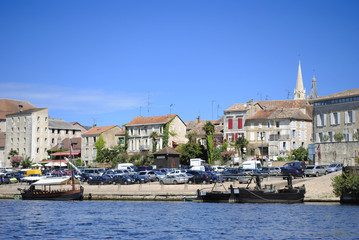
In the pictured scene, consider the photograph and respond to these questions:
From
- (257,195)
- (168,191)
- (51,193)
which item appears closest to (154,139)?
(51,193)

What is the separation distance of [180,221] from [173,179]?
21.7 m

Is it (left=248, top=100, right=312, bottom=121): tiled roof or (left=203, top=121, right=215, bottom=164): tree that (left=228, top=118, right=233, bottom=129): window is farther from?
(left=203, top=121, right=215, bottom=164): tree

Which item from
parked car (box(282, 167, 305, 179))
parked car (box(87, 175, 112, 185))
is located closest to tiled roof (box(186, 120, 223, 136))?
parked car (box(282, 167, 305, 179))

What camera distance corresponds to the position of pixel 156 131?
101 m

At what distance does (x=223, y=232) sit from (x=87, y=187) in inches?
1276

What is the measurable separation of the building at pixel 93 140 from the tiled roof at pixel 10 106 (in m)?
28.3

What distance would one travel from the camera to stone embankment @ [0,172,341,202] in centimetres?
5038

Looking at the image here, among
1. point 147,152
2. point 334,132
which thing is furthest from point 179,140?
point 334,132

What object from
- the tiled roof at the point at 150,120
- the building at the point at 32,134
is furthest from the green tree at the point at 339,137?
the building at the point at 32,134

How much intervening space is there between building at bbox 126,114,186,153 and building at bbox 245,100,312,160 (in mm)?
14153

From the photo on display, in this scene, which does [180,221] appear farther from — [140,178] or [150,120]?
[150,120]

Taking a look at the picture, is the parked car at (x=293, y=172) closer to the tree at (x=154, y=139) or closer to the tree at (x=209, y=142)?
the tree at (x=209, y=142)

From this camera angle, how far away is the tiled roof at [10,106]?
129150mm

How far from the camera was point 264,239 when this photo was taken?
Answer: 102 ft
